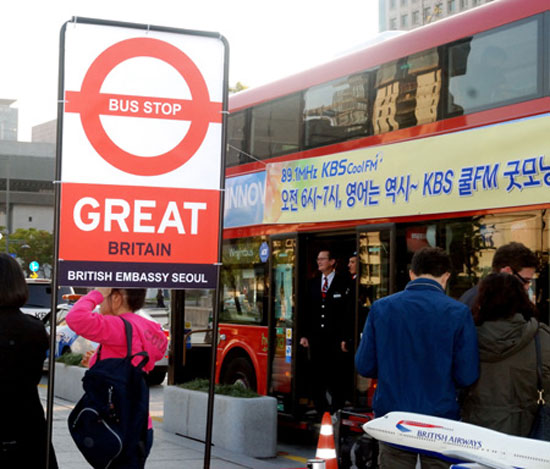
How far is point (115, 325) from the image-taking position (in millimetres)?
5129

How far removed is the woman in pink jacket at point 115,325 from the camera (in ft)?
16.6

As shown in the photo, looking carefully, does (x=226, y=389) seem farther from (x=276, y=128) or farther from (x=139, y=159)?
(x=139, y=159)

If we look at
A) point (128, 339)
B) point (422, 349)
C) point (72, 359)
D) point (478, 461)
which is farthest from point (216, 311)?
point (72, 359)

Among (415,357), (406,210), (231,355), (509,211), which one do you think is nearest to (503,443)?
(415,357)

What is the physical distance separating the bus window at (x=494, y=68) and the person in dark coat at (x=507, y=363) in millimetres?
3329

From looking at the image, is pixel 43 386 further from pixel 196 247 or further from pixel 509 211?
pixel 196 247

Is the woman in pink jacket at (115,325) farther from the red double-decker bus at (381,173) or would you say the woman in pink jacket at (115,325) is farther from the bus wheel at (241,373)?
the bus wheel at (241,373)

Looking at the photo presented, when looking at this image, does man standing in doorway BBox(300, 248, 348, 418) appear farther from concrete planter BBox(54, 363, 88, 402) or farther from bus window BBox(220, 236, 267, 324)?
concrete planter BBox(54, 363, 88, 402)

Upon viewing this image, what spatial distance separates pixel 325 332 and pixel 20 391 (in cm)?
654

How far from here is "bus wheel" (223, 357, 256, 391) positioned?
39.4 ft

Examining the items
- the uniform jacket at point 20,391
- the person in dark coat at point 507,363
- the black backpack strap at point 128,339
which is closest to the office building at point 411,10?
the person in dark coat at point 507,363

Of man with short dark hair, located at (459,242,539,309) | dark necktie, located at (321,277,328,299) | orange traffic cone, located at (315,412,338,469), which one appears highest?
man with short dark hair, located at (459,242,539,309)

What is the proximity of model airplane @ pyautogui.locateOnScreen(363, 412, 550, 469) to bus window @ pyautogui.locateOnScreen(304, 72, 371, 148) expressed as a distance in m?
5.74

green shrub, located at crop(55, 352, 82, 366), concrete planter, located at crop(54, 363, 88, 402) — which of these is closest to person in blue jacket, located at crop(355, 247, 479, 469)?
concrete planter, located at crop(54, 363, 88, 402)
